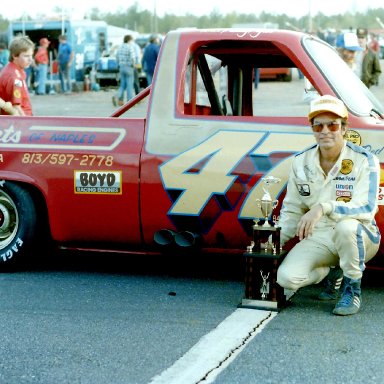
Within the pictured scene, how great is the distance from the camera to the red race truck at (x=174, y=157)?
5816 mm

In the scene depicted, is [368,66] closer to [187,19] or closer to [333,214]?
[333,214]

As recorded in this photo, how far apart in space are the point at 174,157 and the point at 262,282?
1.09 m

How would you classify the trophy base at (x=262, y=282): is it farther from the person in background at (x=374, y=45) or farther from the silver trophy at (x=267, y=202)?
the person in background at (x=374, y=45)

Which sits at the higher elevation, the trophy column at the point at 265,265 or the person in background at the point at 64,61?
the trophy column at the point at 265,265

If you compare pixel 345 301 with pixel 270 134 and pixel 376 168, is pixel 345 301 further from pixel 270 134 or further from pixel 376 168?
pixel 270 134

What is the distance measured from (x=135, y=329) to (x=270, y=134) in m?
1.63

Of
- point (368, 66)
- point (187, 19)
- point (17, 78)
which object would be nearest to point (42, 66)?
point (368, 66)

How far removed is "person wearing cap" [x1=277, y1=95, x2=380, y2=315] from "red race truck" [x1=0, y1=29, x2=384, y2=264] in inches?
10.2

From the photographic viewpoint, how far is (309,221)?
204 inches

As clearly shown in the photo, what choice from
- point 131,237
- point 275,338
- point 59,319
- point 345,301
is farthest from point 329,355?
point 131,237

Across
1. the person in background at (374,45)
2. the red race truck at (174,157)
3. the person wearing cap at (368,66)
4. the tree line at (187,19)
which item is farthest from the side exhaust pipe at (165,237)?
the tree line at (187,19)

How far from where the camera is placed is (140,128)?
6.10 metres

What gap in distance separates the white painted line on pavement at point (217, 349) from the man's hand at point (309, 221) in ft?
1.69

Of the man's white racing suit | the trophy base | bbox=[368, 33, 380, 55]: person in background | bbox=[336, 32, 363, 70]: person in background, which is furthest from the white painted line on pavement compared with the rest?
bbox=[368, 33, 380, 55]: person in background
